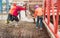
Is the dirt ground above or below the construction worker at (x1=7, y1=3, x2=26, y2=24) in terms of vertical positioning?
below

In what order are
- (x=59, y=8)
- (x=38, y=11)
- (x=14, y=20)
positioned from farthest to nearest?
(x=14, y=20), (x=38, y=11), (x=59, y=8)

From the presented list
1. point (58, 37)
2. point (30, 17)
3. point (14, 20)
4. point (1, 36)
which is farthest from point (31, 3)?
point (58, 37)

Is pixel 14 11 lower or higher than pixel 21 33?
higher

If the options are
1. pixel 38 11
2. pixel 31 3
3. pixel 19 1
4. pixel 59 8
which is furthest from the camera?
pixel 19 1

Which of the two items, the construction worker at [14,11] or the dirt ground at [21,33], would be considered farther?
the construction worker at [14,11]

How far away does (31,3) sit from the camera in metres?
16.7

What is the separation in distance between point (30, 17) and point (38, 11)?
4.37 meters

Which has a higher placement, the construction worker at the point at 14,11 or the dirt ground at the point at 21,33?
the construction worker at the point at 14,11

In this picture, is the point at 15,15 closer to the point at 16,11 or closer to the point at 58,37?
the point at 16,11

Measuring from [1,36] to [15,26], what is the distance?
2.64m

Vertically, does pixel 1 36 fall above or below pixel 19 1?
below

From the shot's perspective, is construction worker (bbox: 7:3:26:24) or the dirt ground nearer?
the dirt ground

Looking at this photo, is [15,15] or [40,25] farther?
[15,15]

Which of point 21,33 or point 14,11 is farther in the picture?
point 14,11
